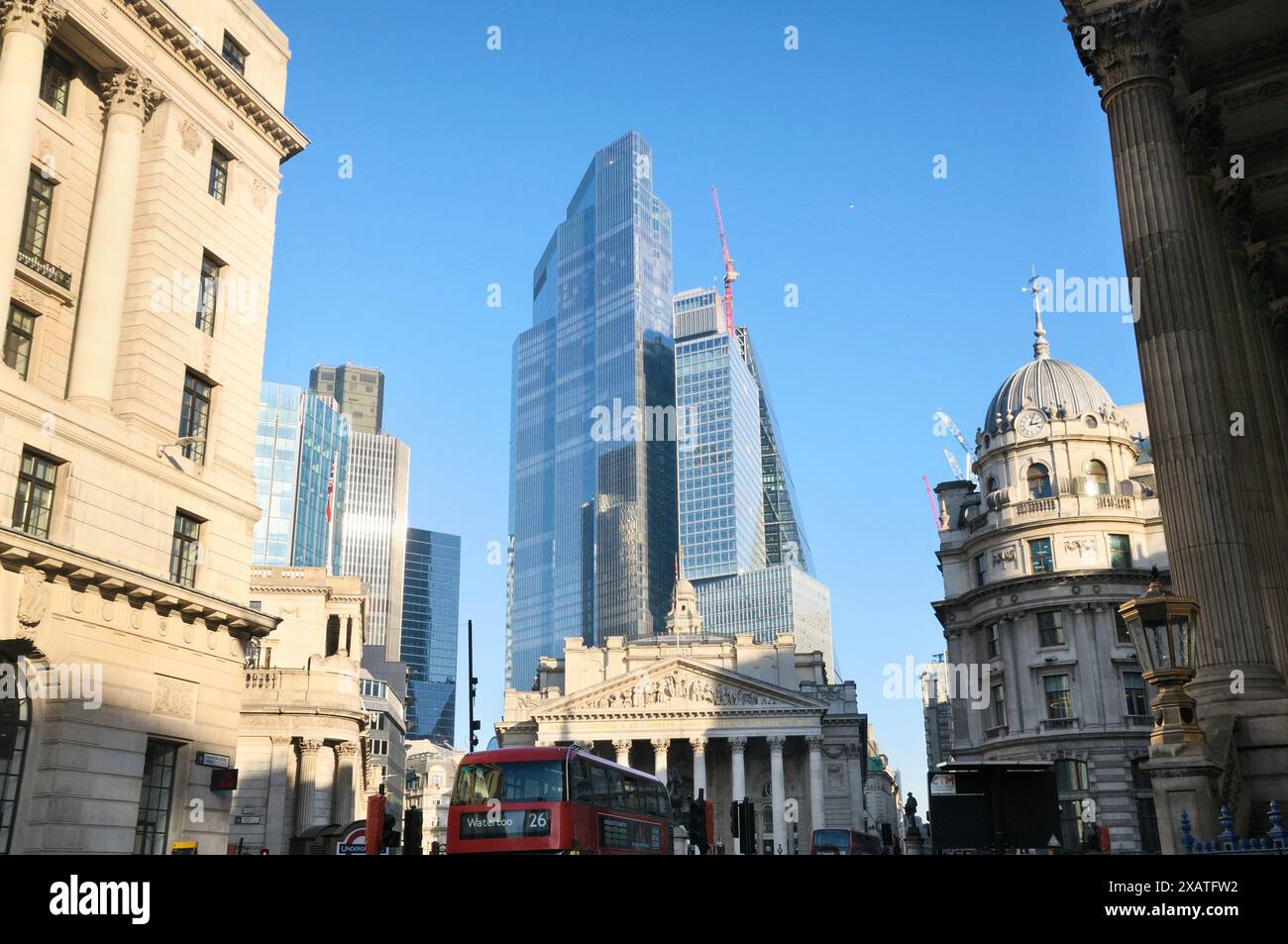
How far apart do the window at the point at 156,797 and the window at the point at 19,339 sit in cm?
916

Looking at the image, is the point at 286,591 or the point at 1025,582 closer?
the point at 286,591

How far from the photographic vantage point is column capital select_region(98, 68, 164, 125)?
86.2 feet

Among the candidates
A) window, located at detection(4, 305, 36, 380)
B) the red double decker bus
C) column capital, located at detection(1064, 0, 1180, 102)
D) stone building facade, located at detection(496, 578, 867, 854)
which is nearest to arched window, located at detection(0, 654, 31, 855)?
window, located at detection(4, 305, 36, 380)

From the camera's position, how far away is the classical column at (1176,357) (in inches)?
684

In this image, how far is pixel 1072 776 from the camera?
5972 cm

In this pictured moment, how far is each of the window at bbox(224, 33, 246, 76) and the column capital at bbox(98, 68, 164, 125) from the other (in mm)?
4614

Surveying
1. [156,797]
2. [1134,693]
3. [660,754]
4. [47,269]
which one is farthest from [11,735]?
[660,754]

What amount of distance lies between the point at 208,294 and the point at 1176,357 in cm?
2407

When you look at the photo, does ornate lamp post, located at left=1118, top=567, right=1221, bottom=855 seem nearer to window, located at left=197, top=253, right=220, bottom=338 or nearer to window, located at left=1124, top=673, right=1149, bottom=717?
window, located at left=197, top=253, right=220, bottom=338

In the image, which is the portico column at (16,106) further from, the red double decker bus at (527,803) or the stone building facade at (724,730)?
the stone building facade at (724,730)

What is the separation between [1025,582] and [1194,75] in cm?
4575
